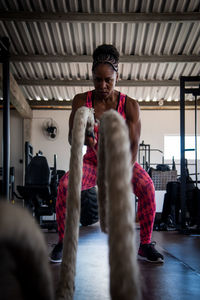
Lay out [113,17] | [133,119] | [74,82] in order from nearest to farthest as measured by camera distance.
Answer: [133,119] → [113,17] → [74,82]

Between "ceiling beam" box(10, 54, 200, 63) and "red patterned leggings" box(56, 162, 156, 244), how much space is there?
4.38 m

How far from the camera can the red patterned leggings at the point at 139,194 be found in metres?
1.79

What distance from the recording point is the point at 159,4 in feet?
15.0

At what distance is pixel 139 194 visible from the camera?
1.91 m

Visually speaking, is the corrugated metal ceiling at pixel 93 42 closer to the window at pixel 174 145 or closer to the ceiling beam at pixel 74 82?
the ceiling beam at pixel 74 82

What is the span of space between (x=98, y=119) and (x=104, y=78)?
0.71ft

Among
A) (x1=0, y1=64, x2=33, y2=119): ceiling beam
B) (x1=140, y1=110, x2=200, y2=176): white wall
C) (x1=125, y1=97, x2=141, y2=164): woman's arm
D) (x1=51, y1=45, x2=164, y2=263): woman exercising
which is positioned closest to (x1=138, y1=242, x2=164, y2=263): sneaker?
(x1=51, y1=45, x2=164, y2=263): woman exercising

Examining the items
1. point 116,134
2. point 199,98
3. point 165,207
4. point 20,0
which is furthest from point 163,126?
point 116,134

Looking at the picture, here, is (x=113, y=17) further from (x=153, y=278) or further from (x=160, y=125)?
(x=160, y=125)

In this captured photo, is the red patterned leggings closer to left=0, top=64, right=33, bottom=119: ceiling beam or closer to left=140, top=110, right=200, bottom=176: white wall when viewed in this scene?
left=0, top=64, right=33, bottom=119: ceiling beam

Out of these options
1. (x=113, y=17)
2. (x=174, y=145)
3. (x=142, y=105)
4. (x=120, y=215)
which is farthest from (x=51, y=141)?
(x=120, y=215)

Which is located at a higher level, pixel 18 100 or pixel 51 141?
pixel 18 100

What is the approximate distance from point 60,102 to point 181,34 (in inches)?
156

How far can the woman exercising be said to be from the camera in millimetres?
1756
